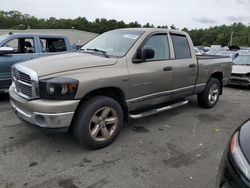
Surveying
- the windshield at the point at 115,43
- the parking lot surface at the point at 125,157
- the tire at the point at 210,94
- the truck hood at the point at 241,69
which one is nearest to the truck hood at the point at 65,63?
the windshield at the point at 115,43

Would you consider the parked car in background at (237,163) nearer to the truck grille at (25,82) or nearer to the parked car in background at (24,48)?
the truck grille at (25,82)

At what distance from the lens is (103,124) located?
13.3 feet

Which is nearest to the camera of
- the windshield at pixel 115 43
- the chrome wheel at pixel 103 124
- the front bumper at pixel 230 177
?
the front bumper at pixel 230 177

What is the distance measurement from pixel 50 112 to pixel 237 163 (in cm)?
239

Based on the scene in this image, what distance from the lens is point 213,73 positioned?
6.55 meters

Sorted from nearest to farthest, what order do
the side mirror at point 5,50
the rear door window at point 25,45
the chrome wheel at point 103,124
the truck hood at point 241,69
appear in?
the chrome wheel at point 103,124 < the side mirror at point 5,50 < the rear door window at point 25,45 < the truck hood at point 241,69

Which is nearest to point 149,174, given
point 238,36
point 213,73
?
point 213,73

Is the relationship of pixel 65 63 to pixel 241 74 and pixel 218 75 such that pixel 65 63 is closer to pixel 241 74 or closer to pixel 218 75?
pixel 218 75

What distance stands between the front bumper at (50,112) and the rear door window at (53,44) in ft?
13.8

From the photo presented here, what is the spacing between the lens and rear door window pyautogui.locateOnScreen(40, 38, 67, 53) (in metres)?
7.58

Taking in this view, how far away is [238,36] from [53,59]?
9831 centimetres

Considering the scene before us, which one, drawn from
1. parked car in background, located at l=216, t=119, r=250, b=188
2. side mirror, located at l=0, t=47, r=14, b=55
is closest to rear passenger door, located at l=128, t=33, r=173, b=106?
parked car in background, located at l=216, t=119, r=250, b=188

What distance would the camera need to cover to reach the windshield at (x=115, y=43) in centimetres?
455

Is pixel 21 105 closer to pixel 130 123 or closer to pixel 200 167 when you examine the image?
pixel 130 123
